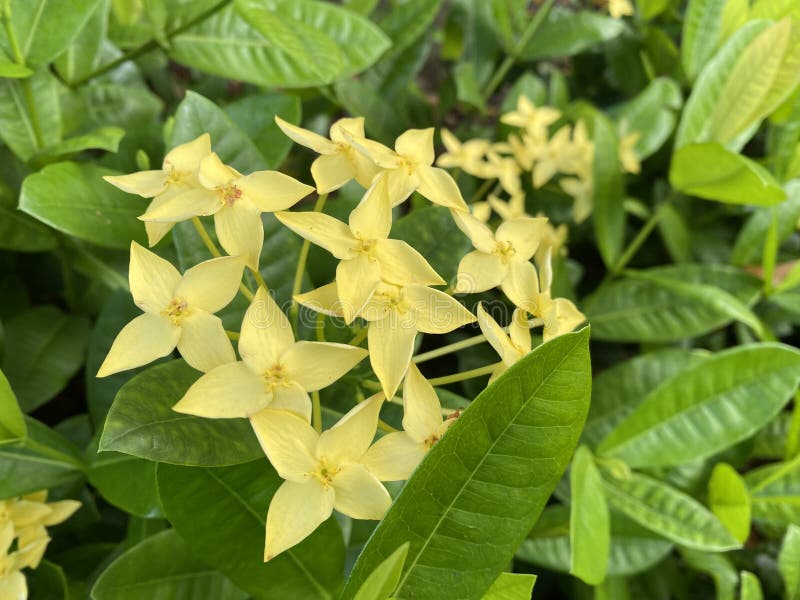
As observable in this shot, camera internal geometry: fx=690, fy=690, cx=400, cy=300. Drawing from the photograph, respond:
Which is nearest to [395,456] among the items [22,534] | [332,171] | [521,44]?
[332,171]

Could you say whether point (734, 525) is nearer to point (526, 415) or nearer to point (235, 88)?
point (526, 415)

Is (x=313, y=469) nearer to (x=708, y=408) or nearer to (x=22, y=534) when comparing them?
(x=22, y=534)

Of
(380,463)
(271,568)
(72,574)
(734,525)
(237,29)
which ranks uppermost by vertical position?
(237,29)

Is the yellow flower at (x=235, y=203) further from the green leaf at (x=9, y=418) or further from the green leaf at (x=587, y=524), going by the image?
the green leaf at (x=587, y=524)

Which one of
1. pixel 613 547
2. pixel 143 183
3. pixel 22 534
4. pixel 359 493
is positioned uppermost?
pixel 143 183

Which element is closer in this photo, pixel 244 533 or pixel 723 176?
pixel 244 533

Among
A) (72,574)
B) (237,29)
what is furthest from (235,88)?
(72,574)

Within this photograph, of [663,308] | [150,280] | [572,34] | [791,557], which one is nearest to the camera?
[150,280]
